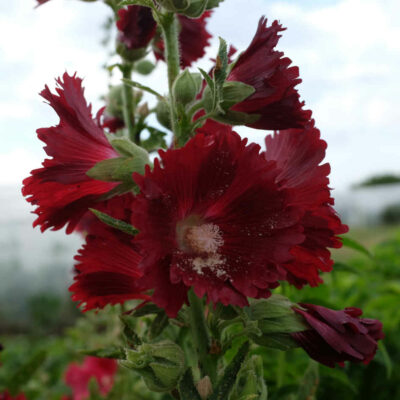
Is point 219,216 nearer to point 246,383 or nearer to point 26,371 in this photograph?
point 246,383

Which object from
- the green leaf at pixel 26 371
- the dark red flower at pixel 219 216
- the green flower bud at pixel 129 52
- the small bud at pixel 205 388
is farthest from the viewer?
the green leaf at pixel 26 371

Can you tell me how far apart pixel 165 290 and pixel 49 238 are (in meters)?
6.82

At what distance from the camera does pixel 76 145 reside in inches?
29.1

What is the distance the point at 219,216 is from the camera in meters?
0.70

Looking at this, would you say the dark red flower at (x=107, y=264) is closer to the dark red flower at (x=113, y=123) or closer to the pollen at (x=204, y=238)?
the pollen at (x=204, y=238)

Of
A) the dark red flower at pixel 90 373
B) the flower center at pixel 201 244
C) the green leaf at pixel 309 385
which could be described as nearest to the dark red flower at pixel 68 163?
the flower center at pixel 201 244

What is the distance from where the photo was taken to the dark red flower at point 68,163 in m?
0.72

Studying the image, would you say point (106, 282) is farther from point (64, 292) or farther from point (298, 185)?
point (64, 292)

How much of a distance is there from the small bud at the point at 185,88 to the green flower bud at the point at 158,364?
1.10 ft

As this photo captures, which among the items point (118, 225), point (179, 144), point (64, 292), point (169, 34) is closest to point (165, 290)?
point (118, 225)

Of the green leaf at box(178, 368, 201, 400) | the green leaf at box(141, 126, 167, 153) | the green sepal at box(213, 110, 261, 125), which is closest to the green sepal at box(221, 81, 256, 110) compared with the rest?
the green sepal at box(213, 110, 261, 125)

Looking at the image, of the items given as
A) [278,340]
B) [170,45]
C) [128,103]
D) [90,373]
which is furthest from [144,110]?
[90,373]

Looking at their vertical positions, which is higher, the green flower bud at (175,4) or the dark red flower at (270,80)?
the green flower bud at (175,4)

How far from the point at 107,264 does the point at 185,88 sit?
27 centimetres
